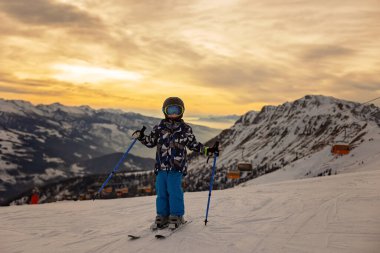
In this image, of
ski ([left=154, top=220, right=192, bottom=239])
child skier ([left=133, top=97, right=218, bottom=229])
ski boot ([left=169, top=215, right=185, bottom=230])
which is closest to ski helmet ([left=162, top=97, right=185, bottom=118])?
child skier ([left=133, top=97, right=218, bottom=229])

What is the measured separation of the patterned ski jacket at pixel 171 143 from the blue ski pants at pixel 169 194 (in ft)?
0.51

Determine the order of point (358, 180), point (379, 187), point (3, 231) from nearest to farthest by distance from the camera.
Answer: point (3, 231) → point (379, 187) → point (358, 180)

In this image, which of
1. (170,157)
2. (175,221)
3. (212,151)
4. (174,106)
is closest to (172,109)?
(174,106)

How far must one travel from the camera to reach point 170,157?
8422 millimetres

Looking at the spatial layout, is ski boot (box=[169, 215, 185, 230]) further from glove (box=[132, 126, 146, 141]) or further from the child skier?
glove (box=[132, 126, 146, 141])

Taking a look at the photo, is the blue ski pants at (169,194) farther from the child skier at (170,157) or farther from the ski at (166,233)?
the ski at (166,233)

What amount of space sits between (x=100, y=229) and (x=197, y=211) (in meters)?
2.86

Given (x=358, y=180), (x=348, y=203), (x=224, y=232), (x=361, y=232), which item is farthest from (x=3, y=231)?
(x=358, y=180)

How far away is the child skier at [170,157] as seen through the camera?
8328mm

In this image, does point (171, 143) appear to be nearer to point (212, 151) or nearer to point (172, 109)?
point (172, 109)

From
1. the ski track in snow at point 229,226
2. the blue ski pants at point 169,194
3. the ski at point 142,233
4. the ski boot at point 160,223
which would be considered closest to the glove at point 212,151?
the blue ski pants at point 169,194

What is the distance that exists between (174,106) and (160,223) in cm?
258

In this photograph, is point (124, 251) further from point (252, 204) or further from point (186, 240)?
point (252, 204)

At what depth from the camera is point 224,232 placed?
764 cm
